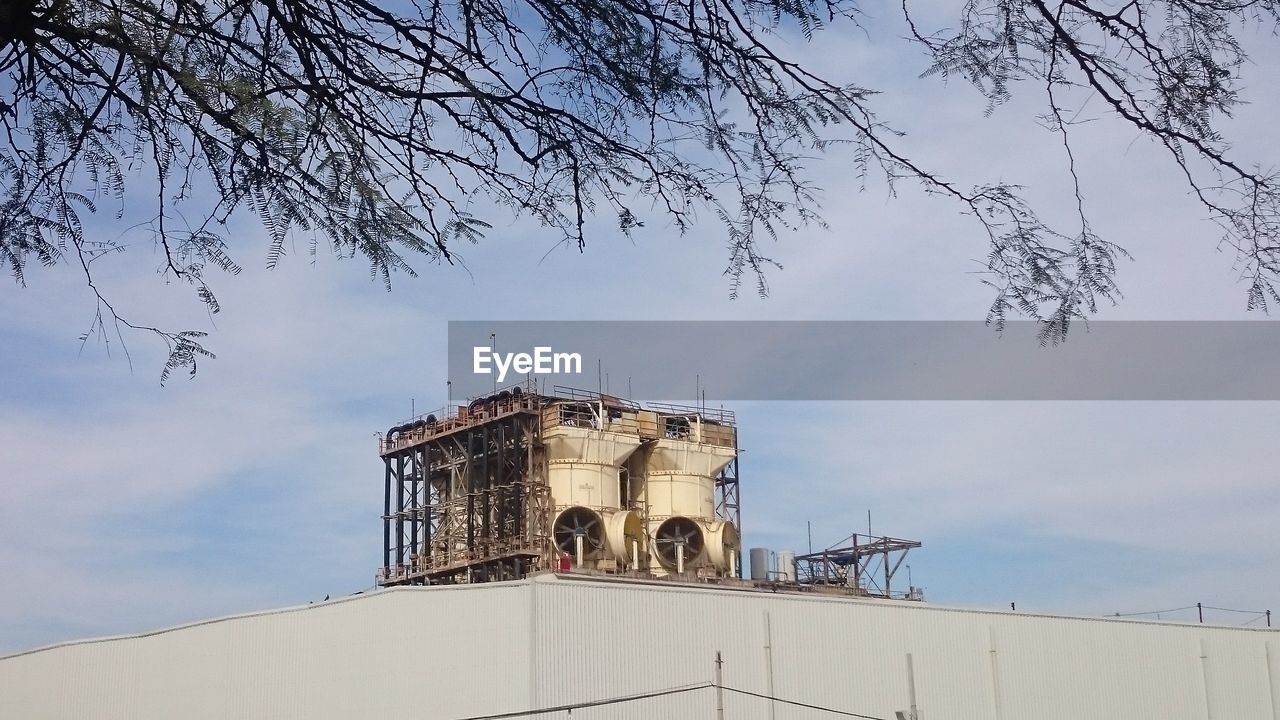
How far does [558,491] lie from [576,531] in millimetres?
1794

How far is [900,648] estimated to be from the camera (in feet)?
127

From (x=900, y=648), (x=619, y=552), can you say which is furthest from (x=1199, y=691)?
(x=619, y=552)

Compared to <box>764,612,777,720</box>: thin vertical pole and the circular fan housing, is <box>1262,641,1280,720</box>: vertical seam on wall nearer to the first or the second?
<box>764,612,777,720</box>: thin vertical pole

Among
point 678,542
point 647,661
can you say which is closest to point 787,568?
point 678,542

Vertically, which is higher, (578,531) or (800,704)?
(578,531)

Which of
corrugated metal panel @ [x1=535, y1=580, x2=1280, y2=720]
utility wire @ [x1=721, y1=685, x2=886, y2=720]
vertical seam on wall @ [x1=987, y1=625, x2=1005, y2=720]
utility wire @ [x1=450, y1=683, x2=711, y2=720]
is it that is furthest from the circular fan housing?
utility wire @ [x1=450, y1=683, x2=711, y2=720]

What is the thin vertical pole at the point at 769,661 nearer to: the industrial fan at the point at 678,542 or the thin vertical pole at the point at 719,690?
the thin vertical pole at the point at 719,690

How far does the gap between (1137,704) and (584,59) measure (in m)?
38.8

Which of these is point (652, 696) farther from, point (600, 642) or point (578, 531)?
point (578, 531)

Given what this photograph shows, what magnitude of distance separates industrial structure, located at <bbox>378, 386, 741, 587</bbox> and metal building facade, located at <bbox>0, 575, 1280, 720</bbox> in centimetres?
1411

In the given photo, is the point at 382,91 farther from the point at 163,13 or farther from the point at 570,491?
the point at 570,491

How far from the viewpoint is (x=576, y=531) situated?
2082 inches

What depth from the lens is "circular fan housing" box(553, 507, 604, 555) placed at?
173 ft

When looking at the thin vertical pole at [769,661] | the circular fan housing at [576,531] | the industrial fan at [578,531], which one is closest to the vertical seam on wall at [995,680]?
the thin vertical pole at [769,661]
